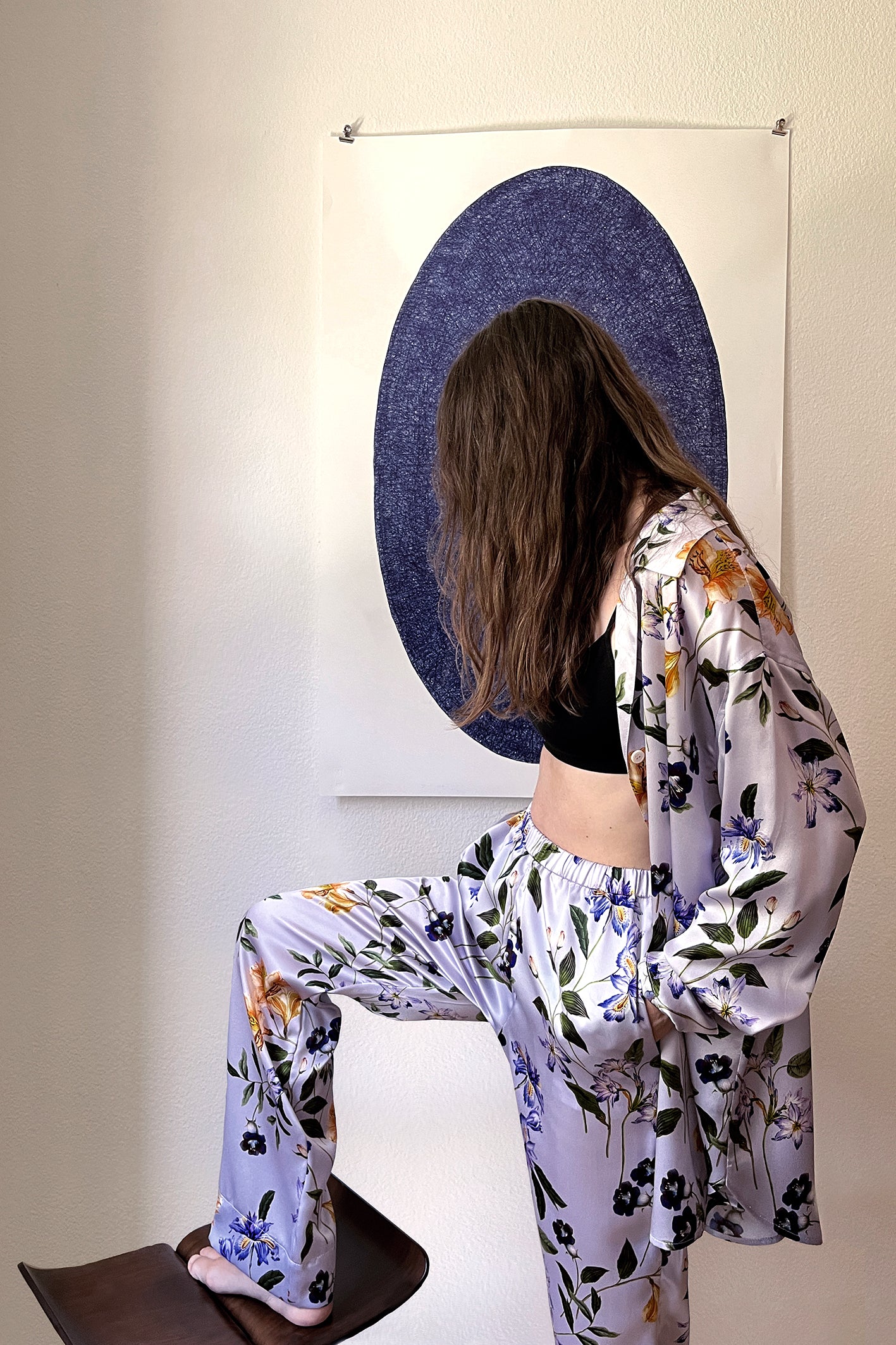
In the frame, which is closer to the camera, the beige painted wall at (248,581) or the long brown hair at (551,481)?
the long brown hair at (551,481)

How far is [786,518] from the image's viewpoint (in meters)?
1.65

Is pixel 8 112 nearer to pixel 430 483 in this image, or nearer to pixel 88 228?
pixel 88 228

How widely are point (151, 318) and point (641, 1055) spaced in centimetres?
131

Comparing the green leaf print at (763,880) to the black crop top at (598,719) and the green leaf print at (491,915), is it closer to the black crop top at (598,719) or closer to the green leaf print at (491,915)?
the black crop top at (598,719)

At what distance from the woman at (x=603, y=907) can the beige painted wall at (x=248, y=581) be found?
0.50m

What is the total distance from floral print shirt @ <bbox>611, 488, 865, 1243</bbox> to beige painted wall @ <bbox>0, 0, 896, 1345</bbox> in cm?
67

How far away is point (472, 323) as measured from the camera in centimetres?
163

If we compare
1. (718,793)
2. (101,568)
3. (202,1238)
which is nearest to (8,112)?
(101,568)

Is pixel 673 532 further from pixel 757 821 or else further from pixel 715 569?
pixel 757 821

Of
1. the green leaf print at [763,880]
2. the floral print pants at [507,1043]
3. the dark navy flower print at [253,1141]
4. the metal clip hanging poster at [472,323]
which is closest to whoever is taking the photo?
the green leaf print at [763,880]

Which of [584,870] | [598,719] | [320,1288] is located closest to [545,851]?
[584,870]

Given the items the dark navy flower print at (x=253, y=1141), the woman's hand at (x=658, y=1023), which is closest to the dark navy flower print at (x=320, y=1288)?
the dark navy flower print at (x=253, y=1141)

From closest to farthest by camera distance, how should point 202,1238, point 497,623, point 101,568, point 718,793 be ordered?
point 718,793 → point 497,623 → point 202,1238 → point 101,568

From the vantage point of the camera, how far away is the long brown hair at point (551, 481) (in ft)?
3.68
